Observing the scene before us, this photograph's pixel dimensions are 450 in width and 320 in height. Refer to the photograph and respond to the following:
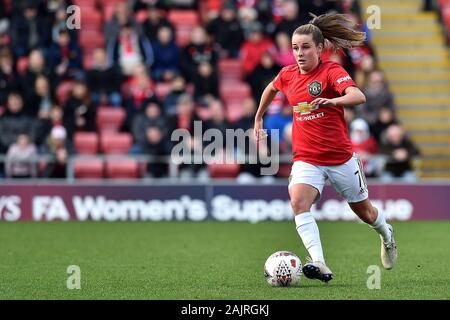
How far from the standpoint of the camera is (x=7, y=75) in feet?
67.5

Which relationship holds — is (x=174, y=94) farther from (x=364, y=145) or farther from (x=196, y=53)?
(x=364, y=145)

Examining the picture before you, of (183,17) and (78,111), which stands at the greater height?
(183,17)

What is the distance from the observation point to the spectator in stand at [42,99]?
20172mm

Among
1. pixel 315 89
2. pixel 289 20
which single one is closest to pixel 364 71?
pixel 289 20

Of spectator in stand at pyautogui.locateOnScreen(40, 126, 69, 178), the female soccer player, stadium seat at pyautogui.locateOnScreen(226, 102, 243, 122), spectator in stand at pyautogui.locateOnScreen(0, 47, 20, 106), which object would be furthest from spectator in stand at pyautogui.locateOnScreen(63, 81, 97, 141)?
the female soccer player

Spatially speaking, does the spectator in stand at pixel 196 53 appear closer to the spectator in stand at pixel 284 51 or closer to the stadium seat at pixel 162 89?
the stadium seat at pixel 162 89

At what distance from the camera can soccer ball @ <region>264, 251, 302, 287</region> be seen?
31.9 feet

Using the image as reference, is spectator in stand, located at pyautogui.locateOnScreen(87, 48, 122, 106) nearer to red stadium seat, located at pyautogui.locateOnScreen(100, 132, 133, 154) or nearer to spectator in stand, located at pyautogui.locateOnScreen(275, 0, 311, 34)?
red stadium seat, located at pyautogui.locateOnScreen(100, 132, 133, 154)

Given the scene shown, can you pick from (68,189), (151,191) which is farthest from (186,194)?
(68,189)

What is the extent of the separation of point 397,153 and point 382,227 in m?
9.19

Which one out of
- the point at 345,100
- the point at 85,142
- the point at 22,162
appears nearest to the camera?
the point at 345,100

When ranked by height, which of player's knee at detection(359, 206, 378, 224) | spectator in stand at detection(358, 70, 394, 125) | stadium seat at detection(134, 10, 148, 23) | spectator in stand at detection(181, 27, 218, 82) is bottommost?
player's knee at detection(359, 206, 378, 224)

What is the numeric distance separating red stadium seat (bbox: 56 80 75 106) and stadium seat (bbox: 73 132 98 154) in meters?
0.85

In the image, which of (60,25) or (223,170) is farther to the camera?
(60,25)
